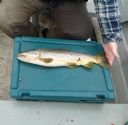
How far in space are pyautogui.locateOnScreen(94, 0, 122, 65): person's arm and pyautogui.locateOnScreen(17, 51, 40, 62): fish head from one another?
29 cm

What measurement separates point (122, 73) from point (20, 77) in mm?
591

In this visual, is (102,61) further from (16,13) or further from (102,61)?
(16,13)

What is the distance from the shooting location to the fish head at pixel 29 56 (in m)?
1.37

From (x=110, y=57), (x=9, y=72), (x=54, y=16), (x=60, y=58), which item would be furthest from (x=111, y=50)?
(x=9, y=72)

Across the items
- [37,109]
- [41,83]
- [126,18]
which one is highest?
[126,18]

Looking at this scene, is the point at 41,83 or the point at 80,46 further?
the point at 80,46

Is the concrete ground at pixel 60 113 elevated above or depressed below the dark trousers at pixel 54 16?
below

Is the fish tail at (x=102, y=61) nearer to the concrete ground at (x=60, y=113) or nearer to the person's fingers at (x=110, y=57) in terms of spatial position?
the person's fingers at (x=110, y=57)

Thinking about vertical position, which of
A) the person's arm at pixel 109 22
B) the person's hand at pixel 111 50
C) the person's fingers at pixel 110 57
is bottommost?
the person's fingers at pixel 110 57

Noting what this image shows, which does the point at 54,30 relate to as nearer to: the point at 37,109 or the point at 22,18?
the point at 22,18

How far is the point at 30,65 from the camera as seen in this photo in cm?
137

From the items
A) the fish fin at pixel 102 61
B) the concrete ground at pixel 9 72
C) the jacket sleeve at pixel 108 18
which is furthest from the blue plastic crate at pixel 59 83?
the concrete ground at pixel 9 72

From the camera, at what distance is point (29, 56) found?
1.37 meters

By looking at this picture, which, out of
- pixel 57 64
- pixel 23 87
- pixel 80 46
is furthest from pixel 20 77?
pixel 80 46
